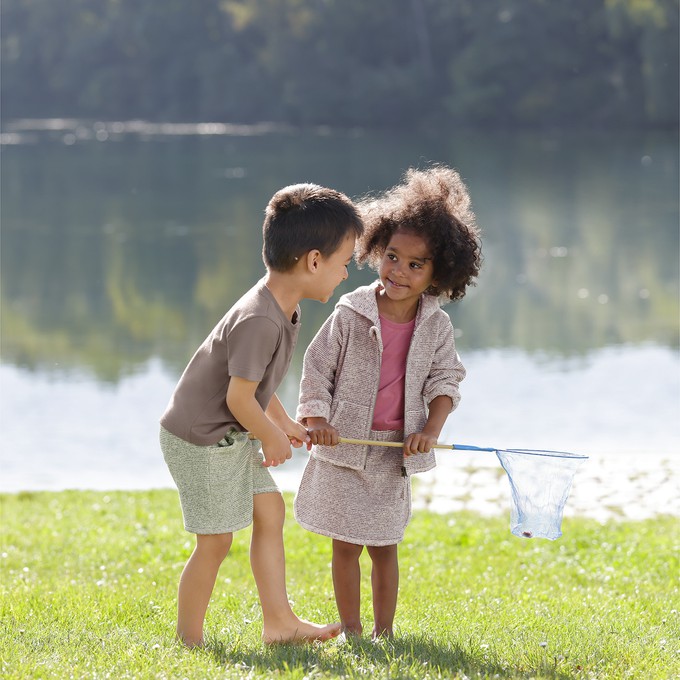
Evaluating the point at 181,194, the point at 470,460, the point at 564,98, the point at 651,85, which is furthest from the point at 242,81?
the point at 470,460

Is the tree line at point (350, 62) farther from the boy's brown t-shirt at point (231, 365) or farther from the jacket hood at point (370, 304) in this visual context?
the boy's brown t-shirt at point (231, 365)

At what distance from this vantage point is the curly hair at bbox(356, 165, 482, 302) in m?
3.62

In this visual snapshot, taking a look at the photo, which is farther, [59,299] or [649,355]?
[59,299]

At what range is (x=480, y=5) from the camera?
157 feet

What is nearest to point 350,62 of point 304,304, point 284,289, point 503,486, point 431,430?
point 304,304

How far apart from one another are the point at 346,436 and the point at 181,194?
25537mm

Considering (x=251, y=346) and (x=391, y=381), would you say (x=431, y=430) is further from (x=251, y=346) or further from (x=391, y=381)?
(x=251, y=346)

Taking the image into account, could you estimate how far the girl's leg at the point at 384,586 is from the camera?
3.69 meters

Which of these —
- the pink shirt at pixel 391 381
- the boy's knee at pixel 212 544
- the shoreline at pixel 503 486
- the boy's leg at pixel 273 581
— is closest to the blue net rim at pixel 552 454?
the pink shirt at pixel 391 381

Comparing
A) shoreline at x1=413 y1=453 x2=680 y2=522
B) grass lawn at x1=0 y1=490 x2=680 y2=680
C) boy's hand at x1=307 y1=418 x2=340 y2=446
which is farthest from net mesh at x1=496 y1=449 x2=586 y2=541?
shoreline at x1=413 y1=453 x2=680 y2=522

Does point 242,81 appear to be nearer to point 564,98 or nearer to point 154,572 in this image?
point 564,98

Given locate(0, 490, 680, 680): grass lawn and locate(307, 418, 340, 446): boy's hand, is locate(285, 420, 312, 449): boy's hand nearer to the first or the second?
locate(307, 418, 340, 446): boy's hand

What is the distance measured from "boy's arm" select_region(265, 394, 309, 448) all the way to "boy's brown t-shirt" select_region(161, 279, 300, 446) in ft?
0.43

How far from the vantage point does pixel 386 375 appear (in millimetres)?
3641
